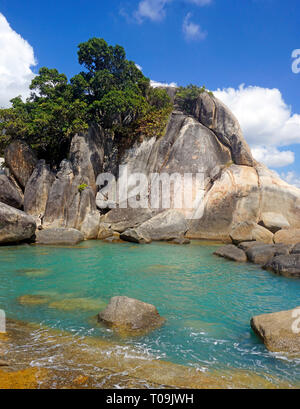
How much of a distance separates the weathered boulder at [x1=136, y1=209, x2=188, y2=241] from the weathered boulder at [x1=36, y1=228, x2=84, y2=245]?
4550 millimetres

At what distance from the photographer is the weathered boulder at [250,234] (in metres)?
18.4

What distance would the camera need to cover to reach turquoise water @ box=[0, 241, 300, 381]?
19.5ft

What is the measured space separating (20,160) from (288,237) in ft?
67.2

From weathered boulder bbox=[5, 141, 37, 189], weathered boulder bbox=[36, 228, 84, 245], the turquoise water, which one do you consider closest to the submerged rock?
the turquoise water

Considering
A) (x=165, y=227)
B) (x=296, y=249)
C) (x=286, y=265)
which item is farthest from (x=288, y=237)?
(x=165, y=227)

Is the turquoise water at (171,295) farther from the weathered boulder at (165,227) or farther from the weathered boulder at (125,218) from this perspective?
the weathered boulder at (125,218)

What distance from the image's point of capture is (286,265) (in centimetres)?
1223

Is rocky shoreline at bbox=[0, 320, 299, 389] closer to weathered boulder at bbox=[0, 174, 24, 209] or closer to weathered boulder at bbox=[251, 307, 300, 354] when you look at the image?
weathered boulder at bbox=[251, 307, 300, 354]

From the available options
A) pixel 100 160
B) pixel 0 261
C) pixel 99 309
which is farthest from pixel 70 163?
pixel 99 309

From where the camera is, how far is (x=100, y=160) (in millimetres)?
27000

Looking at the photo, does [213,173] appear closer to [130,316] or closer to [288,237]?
[288,237]

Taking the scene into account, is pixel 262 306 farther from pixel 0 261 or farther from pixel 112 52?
pixel 112 52

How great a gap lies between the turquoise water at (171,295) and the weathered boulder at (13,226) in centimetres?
171

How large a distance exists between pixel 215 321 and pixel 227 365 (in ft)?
7.26
